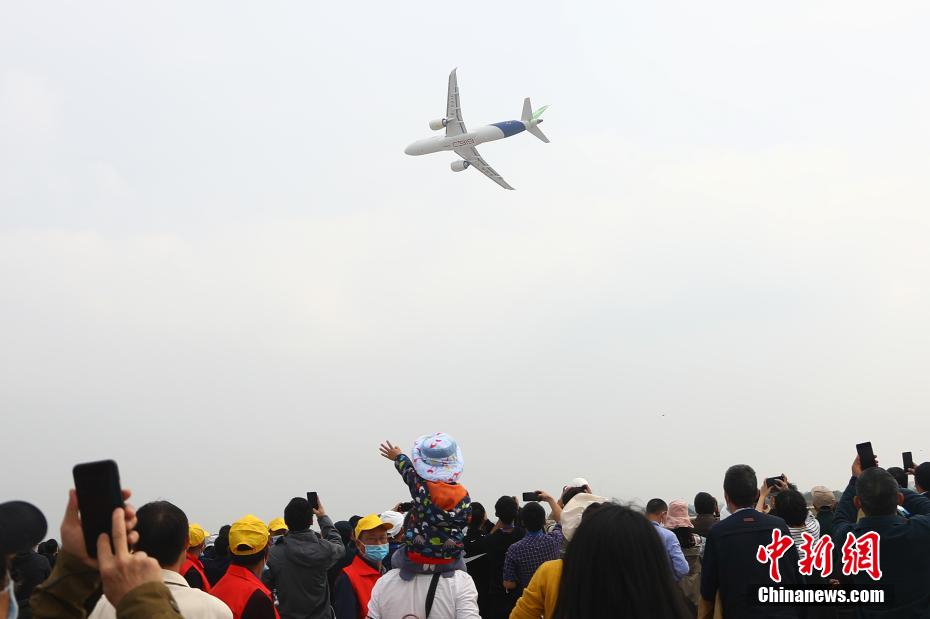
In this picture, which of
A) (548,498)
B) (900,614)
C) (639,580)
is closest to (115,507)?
(639,580)

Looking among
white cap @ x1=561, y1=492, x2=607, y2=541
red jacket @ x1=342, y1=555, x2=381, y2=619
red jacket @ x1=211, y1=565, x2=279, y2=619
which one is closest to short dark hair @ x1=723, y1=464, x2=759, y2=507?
white cap @ x1=561, y1=492, x2=607, y2=541

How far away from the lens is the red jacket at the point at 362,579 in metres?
8.32

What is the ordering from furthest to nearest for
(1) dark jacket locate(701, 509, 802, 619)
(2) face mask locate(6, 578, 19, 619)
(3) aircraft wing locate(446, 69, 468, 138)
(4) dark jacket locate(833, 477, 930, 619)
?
(3) aircraft wing locate(446, 69, 468, 138)
(4) dark jacket locate(833, 477, 930, 619)
(1) dark jacket locate(701, 509, 802, 619)
(2) face mask locate(6, 578, 19, 619)

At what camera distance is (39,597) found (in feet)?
12.0

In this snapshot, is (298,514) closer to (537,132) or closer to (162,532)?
(162,532)

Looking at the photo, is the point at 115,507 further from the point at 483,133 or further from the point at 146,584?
the point at 483,133

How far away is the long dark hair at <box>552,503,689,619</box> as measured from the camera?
11.9ft

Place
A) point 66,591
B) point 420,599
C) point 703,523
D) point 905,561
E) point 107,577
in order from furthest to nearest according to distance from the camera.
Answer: point 703,523 < point 905,561 < point 420,599 < point 66,591 < point 107,577

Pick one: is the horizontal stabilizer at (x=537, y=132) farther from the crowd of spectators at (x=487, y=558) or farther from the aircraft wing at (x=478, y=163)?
the crowd of spectators at (x=487, y=558)

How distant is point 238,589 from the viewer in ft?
23.9

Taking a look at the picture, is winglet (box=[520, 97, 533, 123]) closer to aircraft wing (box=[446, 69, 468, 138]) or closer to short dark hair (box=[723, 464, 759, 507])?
Result: aircraft wing (box=[446, 69, 468, 138])

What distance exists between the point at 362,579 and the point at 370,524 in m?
0.78

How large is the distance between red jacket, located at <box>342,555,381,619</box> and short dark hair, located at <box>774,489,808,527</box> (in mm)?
Answer: 4860

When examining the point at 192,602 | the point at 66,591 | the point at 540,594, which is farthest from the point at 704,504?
the point at 66,591
